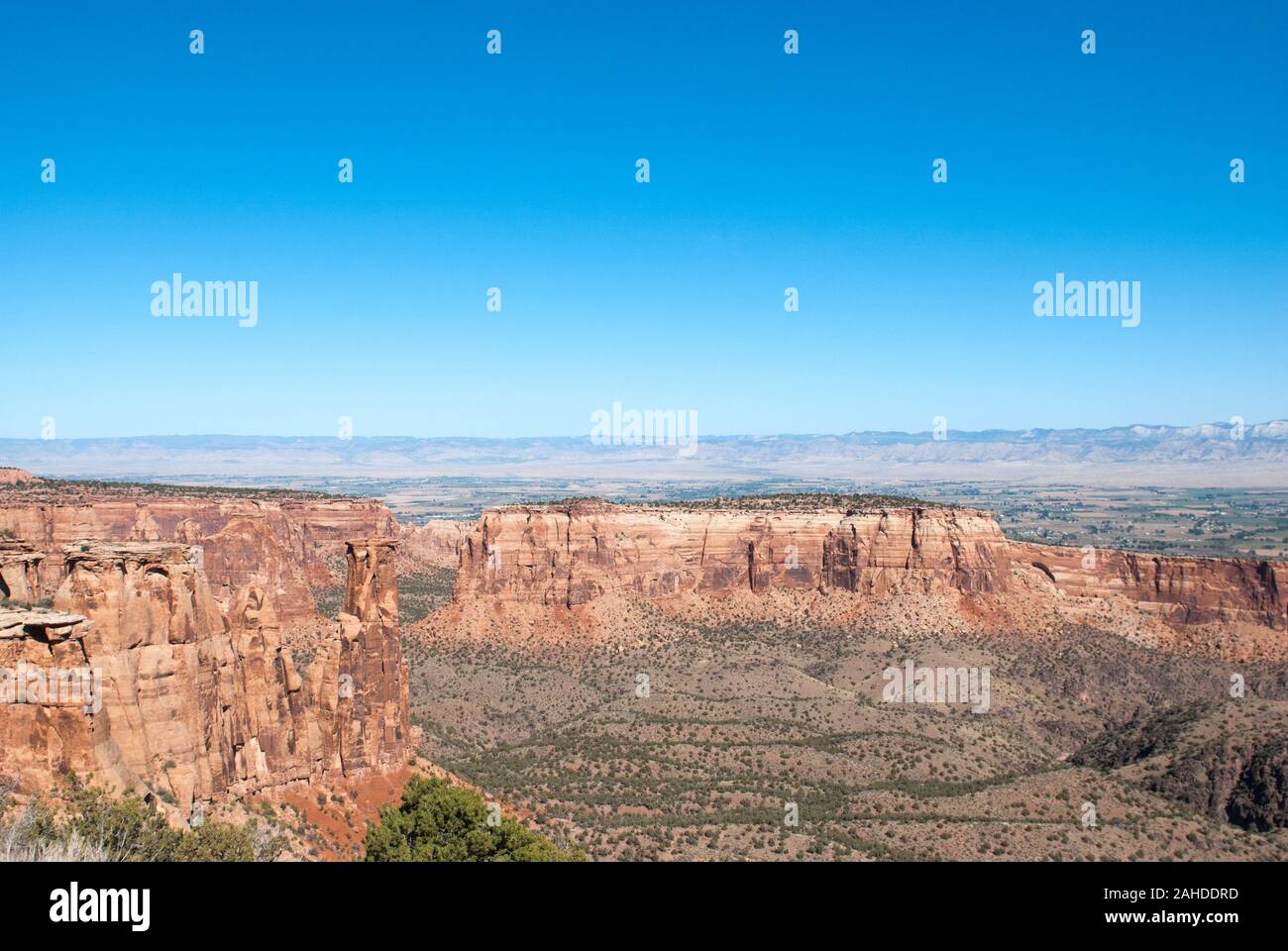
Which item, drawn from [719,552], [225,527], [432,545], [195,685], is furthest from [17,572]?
[432,545]

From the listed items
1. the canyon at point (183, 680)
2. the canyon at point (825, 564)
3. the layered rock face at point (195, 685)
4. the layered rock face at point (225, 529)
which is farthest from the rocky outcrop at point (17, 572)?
the canyon at point (825, 564)

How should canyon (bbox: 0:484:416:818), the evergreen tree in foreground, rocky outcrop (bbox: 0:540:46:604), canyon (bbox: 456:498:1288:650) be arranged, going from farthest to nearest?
canyon (bbox: 456:498:1288:650) < rocky outcrop (bbox: 0:540:46:604) < the evergreen tree in foreground < canyon (bbox: 0:484:416:818)

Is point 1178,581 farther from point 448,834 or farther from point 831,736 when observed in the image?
point 448,834

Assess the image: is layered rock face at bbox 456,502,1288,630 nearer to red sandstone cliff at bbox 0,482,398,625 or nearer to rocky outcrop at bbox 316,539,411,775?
red sandstone cliff at bbox 0,482,398,625

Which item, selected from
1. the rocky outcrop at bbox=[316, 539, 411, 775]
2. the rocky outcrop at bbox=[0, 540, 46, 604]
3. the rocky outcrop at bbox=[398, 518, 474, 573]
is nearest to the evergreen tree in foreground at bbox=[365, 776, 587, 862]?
the rocky outcrop at bbox=[316, 539, 411, 775]

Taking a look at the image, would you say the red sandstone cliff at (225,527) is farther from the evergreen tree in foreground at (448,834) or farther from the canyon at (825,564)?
the evergreen tree in foreground at (448,834)

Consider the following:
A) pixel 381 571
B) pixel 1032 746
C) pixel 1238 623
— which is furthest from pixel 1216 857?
pixel 1238 623
